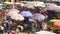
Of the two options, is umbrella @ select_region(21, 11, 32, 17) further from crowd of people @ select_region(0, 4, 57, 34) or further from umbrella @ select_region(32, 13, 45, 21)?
umbrella @ select_region(32, 13, 45, 21)

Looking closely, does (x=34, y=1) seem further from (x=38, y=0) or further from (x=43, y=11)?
(x=43, y=11)

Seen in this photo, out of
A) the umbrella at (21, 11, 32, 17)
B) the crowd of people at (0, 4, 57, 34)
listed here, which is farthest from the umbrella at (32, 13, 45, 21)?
the umbrella at (21, 11, 32, 17)

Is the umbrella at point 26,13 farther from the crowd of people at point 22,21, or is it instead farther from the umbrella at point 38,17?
the umbrella at point 38,17

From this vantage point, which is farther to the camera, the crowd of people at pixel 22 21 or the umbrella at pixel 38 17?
the umbrella at pixel 38 17

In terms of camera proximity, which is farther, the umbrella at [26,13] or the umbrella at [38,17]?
the umbrella at [26,13]

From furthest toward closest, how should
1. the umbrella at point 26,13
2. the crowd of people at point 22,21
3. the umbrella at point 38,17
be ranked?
1. the umbrella at point 26,13
2. the umbrella at point 38,17
3. the crowd of people at point 22,21

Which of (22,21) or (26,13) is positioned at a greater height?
(26,13)

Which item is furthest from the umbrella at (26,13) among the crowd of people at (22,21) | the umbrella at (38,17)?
the umbrella at (38,17)

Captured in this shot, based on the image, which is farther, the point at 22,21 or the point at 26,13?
the point at 26,13

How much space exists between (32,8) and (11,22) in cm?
98

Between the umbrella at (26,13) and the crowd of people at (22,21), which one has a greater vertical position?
the umbrella at (26,13)

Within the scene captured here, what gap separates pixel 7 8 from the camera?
4699 mm

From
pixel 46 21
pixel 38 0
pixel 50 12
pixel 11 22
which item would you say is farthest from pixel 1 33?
pixel 38 0

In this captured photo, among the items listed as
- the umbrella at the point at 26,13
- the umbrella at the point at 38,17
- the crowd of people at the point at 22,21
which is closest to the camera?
the crowd of people at the point at 22,21
